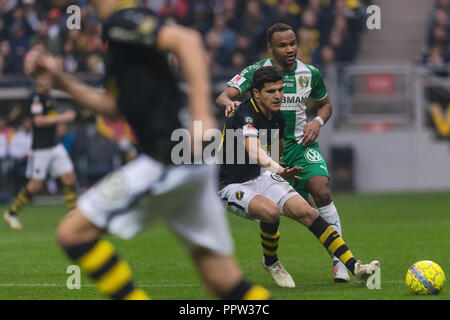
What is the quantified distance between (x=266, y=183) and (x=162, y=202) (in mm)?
3278

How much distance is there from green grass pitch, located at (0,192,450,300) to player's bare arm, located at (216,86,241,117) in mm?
1645

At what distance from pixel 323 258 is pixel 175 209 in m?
5.44

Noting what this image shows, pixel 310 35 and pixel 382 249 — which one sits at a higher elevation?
pixel 310 35

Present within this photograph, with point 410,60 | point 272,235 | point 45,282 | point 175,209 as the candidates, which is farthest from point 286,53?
point 410,60

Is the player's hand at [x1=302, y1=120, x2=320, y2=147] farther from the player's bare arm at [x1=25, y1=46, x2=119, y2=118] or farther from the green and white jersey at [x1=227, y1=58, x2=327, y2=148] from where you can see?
the player's bare arm at [x1=25, y1=46, x2=119, y2=118]

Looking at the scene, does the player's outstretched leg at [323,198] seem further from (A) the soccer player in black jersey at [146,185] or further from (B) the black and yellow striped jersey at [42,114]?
(B) the black and yellow striped jersey at [42,114]

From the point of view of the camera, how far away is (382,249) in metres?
10.9

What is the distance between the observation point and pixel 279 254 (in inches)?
422

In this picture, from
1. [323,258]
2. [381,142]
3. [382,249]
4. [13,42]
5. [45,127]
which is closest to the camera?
[323,258]

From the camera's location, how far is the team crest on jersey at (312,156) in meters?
8.84

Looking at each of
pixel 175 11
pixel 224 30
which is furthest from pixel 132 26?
pixel 175 11

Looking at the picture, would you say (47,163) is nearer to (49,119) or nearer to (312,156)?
(49,119)

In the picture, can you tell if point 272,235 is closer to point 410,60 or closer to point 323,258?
point 323,258

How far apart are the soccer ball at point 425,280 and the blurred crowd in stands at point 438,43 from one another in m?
15.2
